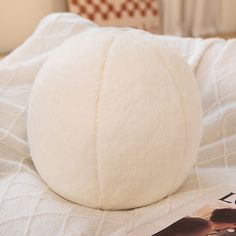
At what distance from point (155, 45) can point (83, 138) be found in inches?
8.1

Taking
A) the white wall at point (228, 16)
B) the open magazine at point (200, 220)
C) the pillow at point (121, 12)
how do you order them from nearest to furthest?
the open magazine at point (200, 220) < the pillow at point (121, 12) < the white wall at point (228, 16)

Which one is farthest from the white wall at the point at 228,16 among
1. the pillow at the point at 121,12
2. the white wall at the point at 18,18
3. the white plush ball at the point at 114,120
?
the white plush ball at the point at 114,120

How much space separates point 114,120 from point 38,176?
23cm

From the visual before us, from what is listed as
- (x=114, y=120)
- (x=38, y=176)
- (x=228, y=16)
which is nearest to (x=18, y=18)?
(x=228, y=16)

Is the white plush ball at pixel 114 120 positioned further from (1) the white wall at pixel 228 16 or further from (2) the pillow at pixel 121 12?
(1) the white wall at pixel 228 16

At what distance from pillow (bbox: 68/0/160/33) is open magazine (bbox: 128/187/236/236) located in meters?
1.88

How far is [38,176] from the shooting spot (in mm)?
788

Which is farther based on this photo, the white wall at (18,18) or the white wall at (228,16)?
the white wall at (228,16)

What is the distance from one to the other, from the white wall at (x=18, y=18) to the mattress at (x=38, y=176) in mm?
1045

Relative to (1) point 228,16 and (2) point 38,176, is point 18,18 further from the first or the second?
(2) point 38,176

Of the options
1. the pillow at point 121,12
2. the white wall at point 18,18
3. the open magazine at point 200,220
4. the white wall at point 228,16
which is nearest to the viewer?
the open magazine at point 200,220

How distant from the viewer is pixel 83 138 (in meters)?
0.65

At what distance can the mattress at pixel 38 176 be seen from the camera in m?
0.66

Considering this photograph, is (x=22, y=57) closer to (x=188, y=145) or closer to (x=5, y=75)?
(x=5, y=75)
